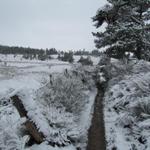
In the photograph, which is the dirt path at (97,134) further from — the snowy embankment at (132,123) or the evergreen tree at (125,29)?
the evergreen tree at (125,29)

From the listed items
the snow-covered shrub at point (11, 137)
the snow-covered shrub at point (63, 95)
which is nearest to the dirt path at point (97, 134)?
the snow-covered shrub at point (63, 95)

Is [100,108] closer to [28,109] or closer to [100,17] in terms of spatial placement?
[28,109]

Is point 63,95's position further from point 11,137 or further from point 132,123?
point 11,137

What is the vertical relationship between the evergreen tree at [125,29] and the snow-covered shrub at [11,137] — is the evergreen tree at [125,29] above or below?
above

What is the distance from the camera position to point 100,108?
14.1m

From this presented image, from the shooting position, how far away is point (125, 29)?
19.2 m

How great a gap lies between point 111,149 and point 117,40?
13.5 m

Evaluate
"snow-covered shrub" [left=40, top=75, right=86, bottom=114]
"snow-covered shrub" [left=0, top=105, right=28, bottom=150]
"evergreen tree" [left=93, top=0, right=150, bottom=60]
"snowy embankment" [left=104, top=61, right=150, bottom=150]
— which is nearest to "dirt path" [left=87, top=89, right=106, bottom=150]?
"snowy embankment" [left=104, top=61, right=150, bottom=150]

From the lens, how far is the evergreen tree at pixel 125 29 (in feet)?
63.8

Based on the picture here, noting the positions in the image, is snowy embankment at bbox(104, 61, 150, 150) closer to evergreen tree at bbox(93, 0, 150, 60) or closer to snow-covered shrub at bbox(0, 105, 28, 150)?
snow-covered shrub at bbox(0, 105, 28, 150)

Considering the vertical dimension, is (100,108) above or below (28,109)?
below

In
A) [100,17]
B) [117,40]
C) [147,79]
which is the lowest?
[147,79]

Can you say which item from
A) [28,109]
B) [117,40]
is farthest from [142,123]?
[117,40]

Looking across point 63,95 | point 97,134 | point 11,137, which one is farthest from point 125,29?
point 11,137
